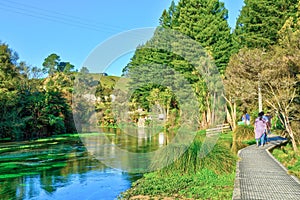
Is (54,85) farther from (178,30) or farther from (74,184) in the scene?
(74,184)

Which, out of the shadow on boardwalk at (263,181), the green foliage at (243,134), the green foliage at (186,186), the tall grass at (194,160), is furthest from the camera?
the green foliage at (243,134)

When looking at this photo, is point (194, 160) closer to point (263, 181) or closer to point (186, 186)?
point (186, 186)

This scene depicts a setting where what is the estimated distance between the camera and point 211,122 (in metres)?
23.2

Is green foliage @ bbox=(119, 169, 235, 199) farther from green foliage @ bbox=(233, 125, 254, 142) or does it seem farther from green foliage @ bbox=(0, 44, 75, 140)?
green foliage @ bbox=(0, 44, 75, 140)

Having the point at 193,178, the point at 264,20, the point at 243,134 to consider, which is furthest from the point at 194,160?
the point at 264,20

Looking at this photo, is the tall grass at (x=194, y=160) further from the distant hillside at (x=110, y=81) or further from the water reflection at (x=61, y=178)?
the distant hillside at (x=110, y=81)

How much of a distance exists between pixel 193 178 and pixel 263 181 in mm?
1745

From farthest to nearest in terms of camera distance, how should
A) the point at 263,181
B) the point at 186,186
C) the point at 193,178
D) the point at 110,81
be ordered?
the point at 110,81, the point at 193,178, the point at 186,186, the point at 263,181

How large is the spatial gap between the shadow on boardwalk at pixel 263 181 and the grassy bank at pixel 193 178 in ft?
1.11

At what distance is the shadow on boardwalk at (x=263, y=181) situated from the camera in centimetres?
514

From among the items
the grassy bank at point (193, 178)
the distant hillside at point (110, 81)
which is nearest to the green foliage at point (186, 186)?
the grassy bank at point (193, 178)

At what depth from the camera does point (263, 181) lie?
239 inches

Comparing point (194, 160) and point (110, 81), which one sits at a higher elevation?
point (110, 81)

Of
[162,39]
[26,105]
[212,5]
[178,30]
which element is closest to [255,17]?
[212,5]
